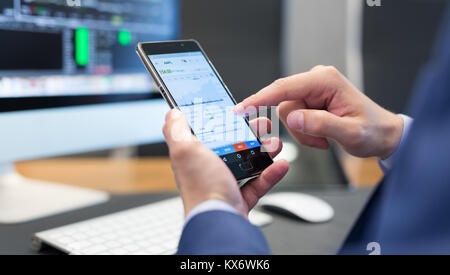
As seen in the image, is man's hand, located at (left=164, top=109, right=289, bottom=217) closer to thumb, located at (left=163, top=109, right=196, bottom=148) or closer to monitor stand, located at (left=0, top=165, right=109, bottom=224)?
thumb, located at (left=163, top=109, right=196, bottom=148)

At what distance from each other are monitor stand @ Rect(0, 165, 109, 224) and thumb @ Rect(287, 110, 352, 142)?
38cm

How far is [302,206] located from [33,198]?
1.43ft

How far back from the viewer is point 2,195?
2.34ft

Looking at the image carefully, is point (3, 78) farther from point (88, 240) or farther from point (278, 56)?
point (278, 56)

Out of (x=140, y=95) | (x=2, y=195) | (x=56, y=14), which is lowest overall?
(x=2, y=195)

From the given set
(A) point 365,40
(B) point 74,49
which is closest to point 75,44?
(B) point 74,49

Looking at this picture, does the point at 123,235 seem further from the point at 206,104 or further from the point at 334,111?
the point at 334,111

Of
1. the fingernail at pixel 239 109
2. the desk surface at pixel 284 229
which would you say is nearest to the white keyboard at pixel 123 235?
the desk surface at pixel 284 229

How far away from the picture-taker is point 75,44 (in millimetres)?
691

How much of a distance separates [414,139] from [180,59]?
0.32 metres

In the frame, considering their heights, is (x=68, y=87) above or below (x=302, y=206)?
above
